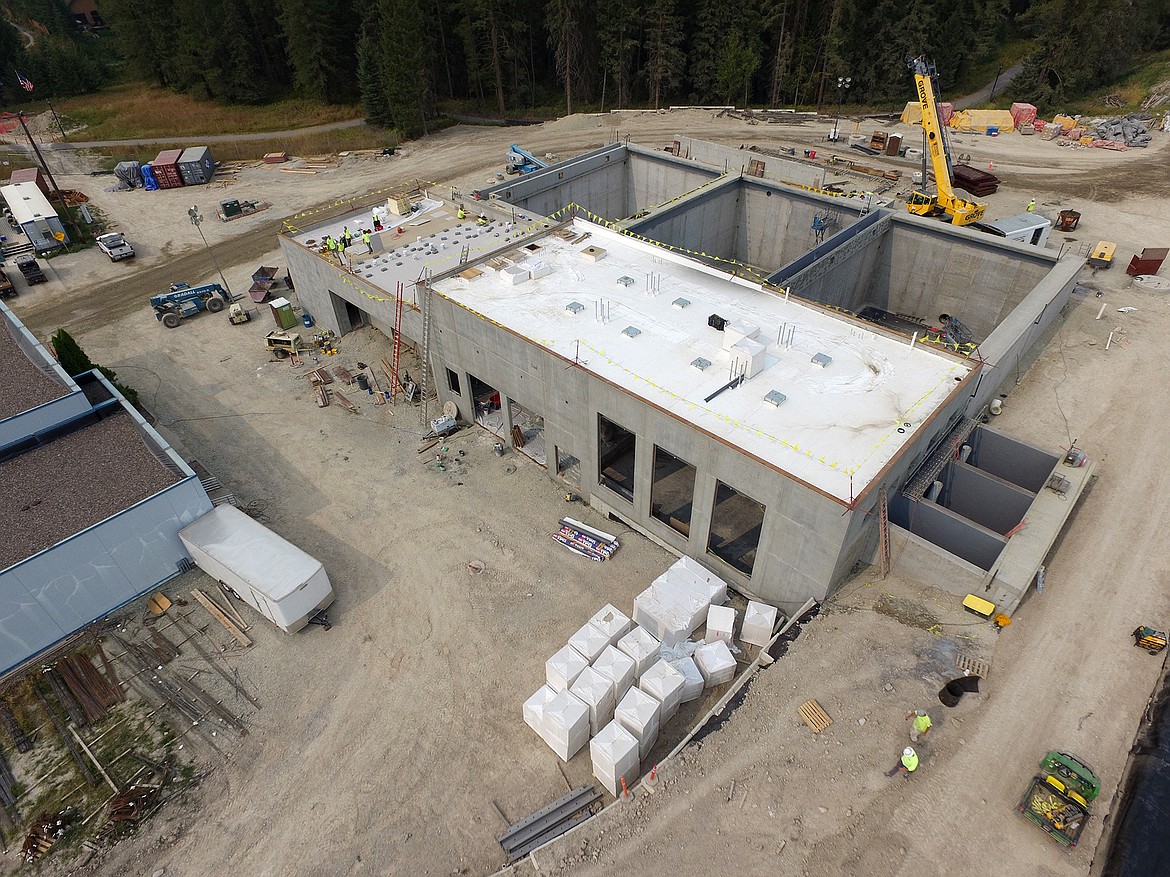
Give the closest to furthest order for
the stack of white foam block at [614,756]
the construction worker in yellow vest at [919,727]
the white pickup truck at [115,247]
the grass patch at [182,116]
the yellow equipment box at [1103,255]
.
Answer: the construction worker in yellow vest at [919,727], the stack of white foam block at [614,756], the yellow equipment box at [1103,255], the white pickup truck at [115,247], the grass patch at [182,116]

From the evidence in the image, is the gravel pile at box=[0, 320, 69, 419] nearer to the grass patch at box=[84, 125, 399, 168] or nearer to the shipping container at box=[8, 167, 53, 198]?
the shipping container at box=[8, 167, 53, 198]

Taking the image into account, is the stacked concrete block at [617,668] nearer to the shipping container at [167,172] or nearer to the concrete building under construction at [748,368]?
the concrete building under construction at [748,368]

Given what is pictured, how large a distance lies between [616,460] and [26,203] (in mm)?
49776

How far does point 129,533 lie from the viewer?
21.4m

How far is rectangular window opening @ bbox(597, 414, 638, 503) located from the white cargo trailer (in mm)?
10800

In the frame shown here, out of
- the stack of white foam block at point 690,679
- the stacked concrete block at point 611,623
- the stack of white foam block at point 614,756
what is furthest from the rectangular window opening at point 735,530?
the stack of white foam block at point 614,756

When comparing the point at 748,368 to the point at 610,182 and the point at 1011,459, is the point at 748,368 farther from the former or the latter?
the point at 610,182

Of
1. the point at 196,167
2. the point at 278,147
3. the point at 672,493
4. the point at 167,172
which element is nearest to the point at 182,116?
the point at 278,147

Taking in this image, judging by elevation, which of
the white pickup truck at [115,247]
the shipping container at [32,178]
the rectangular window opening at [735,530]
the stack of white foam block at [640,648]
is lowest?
the rectangular window opening at [735,530]

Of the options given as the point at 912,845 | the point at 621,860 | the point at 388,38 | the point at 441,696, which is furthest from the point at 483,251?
the point at 388,38

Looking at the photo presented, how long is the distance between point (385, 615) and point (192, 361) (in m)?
21.8

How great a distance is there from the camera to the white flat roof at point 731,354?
64.5ft

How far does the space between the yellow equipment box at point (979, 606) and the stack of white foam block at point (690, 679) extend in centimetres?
806

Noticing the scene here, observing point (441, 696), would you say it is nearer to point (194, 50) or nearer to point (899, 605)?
point (899, 605)
